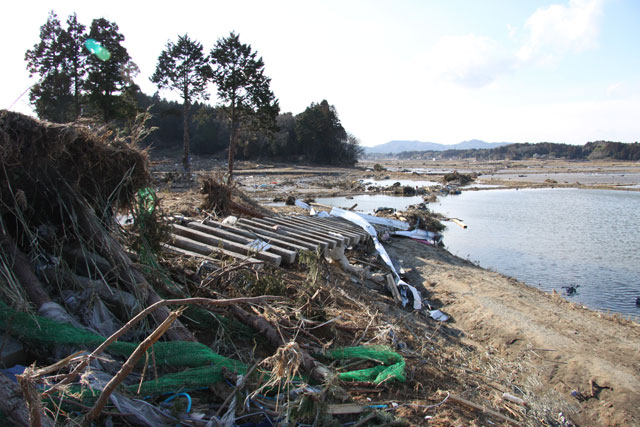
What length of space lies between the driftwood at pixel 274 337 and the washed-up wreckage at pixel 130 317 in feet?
0.04

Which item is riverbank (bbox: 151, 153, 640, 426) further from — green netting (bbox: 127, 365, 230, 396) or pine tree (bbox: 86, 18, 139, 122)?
pine tree (bbox: 86, 18, 139, 122)

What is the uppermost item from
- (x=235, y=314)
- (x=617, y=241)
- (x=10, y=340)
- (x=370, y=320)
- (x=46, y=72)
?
(x=46, y=72)

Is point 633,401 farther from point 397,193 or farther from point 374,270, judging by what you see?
point 397,193

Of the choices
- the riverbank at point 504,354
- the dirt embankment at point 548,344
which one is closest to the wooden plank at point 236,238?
the riverbank at point 504,354

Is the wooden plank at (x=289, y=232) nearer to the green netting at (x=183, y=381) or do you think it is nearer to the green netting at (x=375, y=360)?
the green netting at (x=375, y=360)

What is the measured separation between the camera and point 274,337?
3.33 m

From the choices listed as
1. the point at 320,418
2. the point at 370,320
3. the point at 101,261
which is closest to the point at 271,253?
the point at 370,320

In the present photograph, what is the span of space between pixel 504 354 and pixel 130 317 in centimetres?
486

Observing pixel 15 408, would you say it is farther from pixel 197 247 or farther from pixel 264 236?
pixel 264 236

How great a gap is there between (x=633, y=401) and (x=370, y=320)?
317 cm

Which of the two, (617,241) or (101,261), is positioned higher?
(101,261)

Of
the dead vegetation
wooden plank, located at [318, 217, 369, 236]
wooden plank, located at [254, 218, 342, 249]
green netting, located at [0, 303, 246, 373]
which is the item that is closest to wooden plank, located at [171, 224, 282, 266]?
the dead vegetation

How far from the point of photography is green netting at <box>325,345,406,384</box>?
3.12 meters

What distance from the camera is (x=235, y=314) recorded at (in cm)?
349
